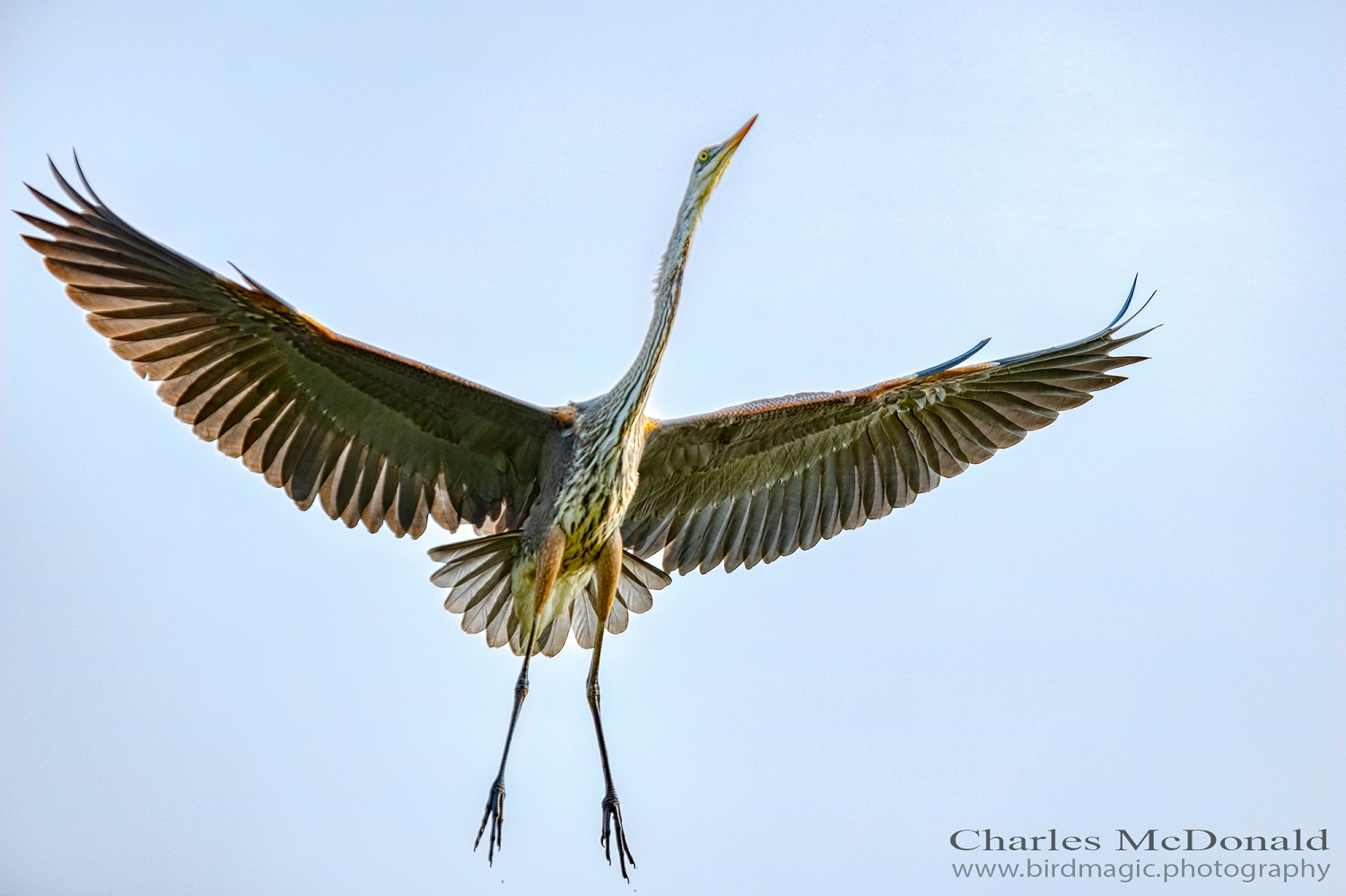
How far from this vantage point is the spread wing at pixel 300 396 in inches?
322

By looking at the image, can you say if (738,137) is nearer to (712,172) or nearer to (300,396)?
(712,172)

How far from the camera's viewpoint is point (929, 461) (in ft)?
31.9

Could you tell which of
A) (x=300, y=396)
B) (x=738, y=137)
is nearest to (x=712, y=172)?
(x=738, y=137)

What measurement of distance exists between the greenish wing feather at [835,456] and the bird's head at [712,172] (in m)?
1.45

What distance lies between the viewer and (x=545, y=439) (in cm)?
898

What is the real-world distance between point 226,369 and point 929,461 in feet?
14.2

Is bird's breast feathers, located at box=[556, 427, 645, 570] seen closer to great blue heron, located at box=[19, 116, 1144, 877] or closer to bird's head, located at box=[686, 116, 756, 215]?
great blue heron, located at box=[19, 116, 1144, 877]

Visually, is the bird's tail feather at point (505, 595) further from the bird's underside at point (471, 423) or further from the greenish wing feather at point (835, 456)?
the greenish wing feather at point (835, 456)

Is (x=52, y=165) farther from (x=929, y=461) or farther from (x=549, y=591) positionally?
(x=929, y=461)

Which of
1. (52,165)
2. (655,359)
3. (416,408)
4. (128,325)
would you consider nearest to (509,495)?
(416,408)

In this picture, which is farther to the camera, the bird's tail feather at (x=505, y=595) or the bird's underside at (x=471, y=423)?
the bird's tail feather at (x=505, y=595)

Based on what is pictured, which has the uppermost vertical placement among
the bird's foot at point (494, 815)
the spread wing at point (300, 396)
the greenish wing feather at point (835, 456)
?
the greenish wing feather at point (835, 456)

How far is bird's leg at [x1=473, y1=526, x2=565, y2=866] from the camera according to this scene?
26.8 ft

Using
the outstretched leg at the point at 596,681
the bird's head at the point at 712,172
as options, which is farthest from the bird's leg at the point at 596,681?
Answer: the bird's head at the point at 712,172
